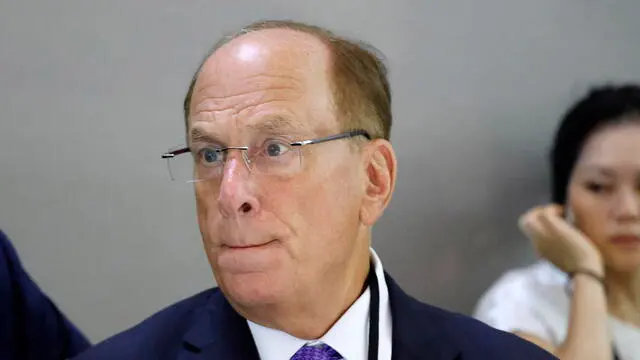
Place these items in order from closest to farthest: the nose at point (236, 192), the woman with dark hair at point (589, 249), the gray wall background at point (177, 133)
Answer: the nose at point (236, 192)
the gray wall background at point (177, 133)
the woman with dark hair at point (589, 249)

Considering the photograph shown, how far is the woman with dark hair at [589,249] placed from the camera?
62.0 inches

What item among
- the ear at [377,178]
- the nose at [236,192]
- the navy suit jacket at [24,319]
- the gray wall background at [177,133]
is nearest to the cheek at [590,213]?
the gray wall background at [177,133]

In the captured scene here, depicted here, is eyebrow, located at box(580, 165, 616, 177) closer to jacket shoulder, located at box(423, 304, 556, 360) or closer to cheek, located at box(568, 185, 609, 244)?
cheek, located at box(568, 185, 609, 244)

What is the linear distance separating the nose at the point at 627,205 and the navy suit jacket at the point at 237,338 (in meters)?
0.61

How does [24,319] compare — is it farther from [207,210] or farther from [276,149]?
[276,149]

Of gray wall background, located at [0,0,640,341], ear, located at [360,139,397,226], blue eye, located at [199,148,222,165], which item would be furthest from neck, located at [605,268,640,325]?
blue eye, located at [199,148,222,165]

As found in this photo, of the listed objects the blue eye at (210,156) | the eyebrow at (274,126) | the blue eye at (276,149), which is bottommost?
the blue eye at (210,156)

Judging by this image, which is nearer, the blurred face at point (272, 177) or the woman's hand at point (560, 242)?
the blurred face at point (272, 177)

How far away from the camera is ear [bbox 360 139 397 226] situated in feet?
3.33

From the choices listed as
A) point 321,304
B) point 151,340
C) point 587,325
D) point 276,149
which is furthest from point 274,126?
point 587,325

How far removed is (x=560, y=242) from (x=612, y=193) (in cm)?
16

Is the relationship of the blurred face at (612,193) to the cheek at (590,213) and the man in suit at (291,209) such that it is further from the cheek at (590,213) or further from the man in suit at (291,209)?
the man in suit at (291,209)

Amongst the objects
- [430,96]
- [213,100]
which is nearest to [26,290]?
[213,100]

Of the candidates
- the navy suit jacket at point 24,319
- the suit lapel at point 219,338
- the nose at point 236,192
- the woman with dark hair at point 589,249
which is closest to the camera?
the nose at point 236,192
